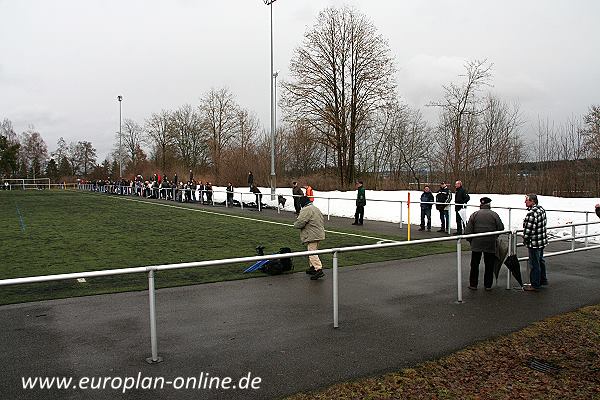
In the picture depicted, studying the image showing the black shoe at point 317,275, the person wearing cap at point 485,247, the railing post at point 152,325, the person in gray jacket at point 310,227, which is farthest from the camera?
the person in gray jacket at point 310,227

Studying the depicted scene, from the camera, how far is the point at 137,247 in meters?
14.0

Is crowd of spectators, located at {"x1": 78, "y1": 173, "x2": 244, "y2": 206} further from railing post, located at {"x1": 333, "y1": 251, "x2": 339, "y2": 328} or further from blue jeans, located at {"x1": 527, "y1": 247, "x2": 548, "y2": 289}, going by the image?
railing post, located at {"x1": 333, "y1": 251, "x2": 339, "y2": 328}

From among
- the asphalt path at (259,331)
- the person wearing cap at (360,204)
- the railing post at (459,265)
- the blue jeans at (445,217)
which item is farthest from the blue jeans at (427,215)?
the railing post at (459,265)

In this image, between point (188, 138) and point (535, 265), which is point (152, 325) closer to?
point (535, 265)

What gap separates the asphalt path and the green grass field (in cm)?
38

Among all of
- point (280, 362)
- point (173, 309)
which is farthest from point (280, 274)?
point (280, 362)

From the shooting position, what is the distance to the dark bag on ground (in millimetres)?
9900

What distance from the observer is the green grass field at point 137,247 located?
8227 millimetres

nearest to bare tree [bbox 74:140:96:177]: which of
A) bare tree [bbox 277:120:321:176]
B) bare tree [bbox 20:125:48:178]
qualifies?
bare tree [bbox 20:125:48:178]

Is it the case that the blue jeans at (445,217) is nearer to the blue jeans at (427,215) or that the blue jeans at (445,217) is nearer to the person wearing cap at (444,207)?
the person wearing cap at (444,207)

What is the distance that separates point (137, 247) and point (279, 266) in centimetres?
563

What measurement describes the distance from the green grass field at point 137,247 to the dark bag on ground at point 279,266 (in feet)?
0.63

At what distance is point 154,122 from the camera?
240ft

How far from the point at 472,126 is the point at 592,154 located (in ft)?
26.7
